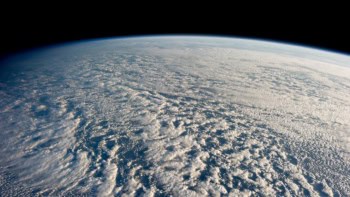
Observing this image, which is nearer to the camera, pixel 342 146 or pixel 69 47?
pixel 342 146

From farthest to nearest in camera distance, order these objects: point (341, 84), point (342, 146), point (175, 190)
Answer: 1. point (341, 84)
2. point (342, 146)
3. point (175, 190)

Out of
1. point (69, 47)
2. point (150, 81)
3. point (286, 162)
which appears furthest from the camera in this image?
point (69, 47)

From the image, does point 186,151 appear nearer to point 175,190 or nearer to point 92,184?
point 175,190

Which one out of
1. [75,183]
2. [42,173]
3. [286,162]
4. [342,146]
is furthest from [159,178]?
[342,146]

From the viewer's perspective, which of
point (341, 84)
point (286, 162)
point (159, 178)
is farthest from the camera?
point (341, 84)

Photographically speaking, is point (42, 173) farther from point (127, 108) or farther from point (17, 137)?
point (127, 108)

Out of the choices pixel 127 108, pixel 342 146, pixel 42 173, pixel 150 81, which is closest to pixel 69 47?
pixel 150 81
